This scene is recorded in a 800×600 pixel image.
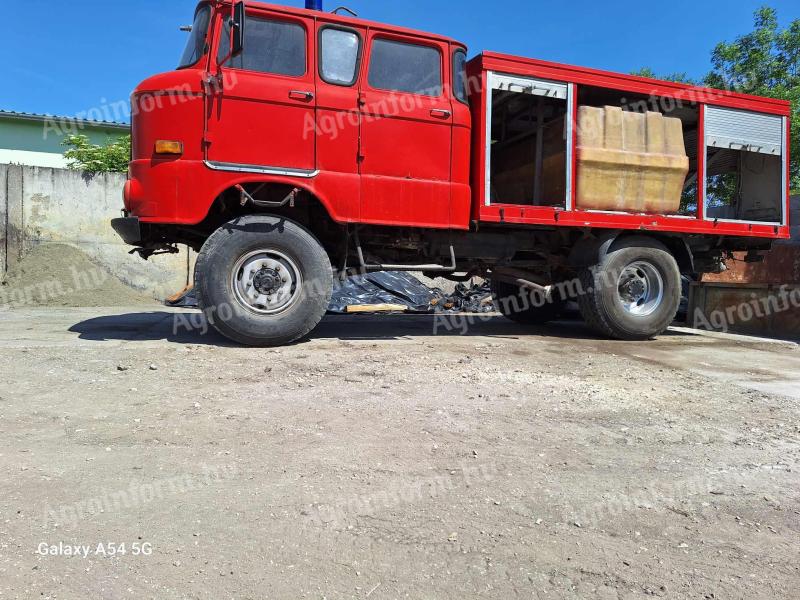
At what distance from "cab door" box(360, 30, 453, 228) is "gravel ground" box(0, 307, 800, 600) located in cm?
188

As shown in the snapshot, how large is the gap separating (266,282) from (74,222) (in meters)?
8.43

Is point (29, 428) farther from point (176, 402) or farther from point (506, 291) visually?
point (506, 291)

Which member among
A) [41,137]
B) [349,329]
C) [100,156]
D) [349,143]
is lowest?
[349,329]

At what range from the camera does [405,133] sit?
567 centimetres

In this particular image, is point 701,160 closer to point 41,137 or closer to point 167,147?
point 167,147

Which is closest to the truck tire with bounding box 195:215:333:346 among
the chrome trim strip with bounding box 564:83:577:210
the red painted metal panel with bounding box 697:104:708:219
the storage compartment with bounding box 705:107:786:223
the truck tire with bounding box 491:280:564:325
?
the chrome trim strip with bounding box 564:83:577:210

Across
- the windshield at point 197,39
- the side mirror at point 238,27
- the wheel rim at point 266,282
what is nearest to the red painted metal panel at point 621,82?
the side mirror at point 238,27

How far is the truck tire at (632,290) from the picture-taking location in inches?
255

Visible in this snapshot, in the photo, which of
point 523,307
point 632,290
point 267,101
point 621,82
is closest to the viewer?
point 267,101

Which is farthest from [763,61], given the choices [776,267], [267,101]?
[267,101]

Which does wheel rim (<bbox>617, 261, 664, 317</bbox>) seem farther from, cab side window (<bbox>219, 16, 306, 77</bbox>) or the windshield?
the windshield

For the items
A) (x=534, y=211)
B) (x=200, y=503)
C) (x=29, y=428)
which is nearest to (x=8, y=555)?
(x=200, y=503)

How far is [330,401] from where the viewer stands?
11.5ft

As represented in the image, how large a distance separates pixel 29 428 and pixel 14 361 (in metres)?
1.79
